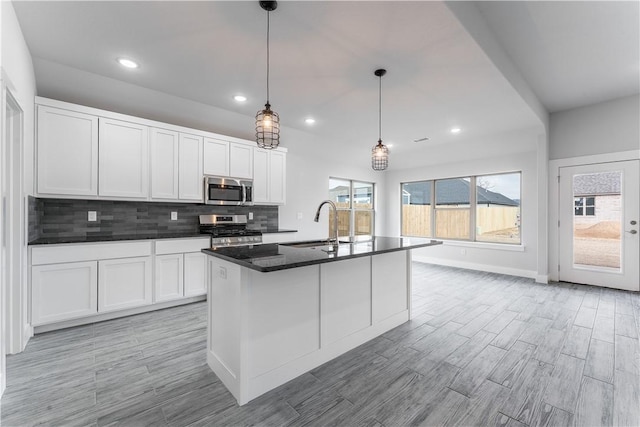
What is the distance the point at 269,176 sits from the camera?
4.75 metres

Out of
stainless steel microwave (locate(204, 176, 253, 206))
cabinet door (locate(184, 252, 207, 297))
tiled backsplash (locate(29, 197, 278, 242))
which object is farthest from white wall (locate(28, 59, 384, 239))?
cabinet door (locate(184, 252, 207, 297))

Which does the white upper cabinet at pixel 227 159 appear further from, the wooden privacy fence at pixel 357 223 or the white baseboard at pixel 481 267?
the white baseboard at pixel 481 267

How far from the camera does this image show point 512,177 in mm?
5594

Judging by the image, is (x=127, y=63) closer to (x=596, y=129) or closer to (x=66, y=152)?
(x=66, y=152)

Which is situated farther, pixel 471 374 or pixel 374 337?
pixel 374 337

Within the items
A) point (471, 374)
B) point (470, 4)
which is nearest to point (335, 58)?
point (470, 4)

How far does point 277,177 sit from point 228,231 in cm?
126

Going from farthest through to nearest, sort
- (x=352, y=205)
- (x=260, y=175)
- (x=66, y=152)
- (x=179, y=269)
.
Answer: (x=352, y=205), (x=260, y=175), (x=179, y=269), (x=66, y=152)

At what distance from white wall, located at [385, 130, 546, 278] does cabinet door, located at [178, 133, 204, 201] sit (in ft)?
15.5

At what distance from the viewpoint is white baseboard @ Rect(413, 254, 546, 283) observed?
5258 millimetres

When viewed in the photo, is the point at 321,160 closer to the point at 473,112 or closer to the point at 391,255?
the point at 473,112

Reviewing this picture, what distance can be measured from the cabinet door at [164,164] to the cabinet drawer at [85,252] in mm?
719

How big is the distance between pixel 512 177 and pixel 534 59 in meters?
3.00

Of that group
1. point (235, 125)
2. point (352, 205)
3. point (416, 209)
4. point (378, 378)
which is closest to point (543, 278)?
point (416, 209)
